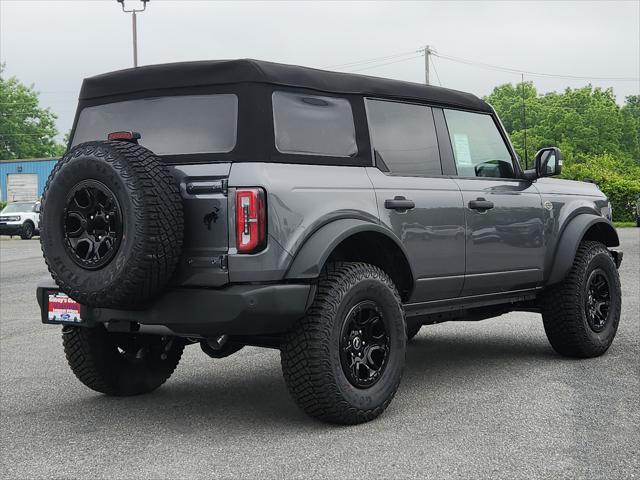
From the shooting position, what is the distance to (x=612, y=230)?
24.7 feet

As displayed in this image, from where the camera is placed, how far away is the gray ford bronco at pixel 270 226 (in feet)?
15.1

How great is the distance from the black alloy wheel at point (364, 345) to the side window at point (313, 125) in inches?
36.3

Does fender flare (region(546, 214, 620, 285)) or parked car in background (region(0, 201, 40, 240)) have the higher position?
fender flare (region(546, 214, 620, 285))

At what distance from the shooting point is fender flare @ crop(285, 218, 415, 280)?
4746 mm

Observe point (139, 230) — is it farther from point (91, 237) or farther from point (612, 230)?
point (612, 230)

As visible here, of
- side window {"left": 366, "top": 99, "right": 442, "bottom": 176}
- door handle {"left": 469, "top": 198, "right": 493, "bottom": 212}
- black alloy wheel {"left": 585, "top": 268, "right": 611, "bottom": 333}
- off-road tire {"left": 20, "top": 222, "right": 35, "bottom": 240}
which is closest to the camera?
side window {"left": 366, "top": 99, "right": 442, "bottom": 176}

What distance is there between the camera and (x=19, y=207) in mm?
37250

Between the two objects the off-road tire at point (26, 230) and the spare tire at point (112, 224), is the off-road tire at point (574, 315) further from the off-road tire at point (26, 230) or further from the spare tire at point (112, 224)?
the off-road tire at point (26, 230)

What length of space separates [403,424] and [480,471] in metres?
0.98

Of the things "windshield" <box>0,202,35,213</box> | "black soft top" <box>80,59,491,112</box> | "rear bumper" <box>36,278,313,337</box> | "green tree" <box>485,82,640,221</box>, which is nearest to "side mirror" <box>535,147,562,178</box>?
"black soft top" <box>80,59,491,112</box>

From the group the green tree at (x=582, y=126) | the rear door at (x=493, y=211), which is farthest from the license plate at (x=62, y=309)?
the green tree at (x=582, y=126)

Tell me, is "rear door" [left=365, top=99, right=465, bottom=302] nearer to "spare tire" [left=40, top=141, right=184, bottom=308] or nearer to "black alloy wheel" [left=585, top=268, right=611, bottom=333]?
"spare tire" [left=40, top=141, right=184, bottom=308]

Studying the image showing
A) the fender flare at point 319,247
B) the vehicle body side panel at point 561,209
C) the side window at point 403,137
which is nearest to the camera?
the fender flare at point 319,247

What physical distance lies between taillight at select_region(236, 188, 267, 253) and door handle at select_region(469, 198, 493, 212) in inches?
76.2
